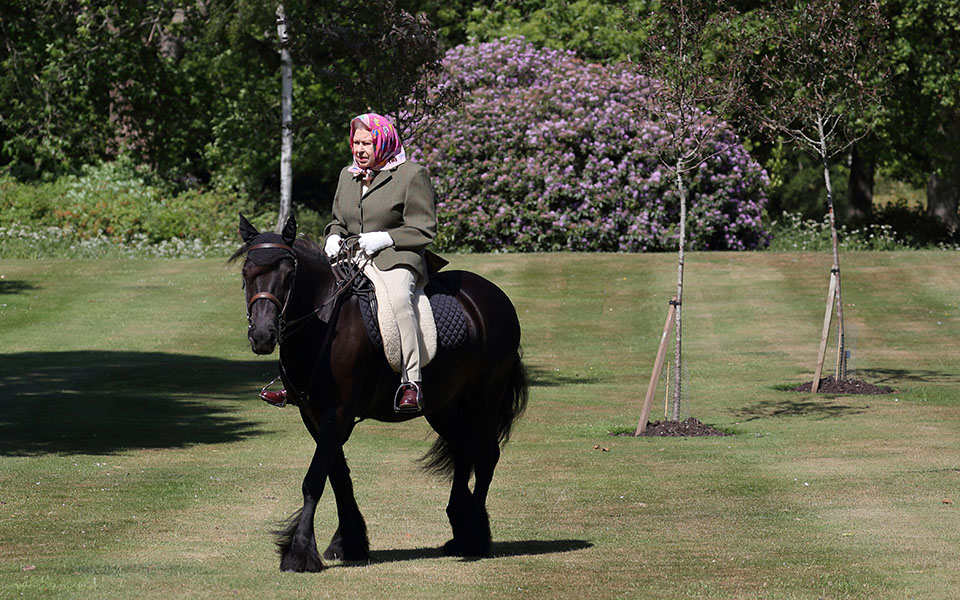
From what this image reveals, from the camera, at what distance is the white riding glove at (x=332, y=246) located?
9180 mm

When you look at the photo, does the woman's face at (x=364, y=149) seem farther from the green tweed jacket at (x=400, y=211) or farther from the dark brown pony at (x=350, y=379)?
the dark brown pony at (x=350, y=379)

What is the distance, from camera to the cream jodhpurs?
29.5 ft

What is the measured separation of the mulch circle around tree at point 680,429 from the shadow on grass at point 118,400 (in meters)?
4.61

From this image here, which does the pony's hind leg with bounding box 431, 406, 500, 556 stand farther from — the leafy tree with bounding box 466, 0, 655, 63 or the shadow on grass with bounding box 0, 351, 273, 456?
the leafy tree with bounding box 466, 0, 655, 63

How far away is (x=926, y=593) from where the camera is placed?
26.3 feet

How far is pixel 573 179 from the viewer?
35000mm

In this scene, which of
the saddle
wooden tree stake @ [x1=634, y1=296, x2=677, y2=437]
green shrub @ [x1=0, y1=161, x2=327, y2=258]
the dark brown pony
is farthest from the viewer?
green shrub @ [x1=0, y1=161, x2=327, y2=258]

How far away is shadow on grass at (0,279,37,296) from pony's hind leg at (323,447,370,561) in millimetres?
22317

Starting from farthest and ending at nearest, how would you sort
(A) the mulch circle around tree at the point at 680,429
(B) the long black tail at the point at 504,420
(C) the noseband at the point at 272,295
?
(A) the mulch circle around tree at the point at 680,429 < (B) the long black tail at the point at 504,420 < (C) the noseband at the point at 272,295

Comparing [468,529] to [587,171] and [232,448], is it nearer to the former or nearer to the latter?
[232,448]

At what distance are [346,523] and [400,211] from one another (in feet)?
6.72

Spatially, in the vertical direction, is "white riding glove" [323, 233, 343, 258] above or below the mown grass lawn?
above

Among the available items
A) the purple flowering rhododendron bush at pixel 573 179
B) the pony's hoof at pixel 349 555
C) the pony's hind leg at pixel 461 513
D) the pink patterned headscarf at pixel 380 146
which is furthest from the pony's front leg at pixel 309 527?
the purple flowering rhododendron bush at pixel 573 179

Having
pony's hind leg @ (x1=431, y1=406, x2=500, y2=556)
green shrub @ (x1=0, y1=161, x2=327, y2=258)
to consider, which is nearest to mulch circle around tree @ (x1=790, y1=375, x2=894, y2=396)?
pony's hind leg @ (x1=431, y1=406, x2=500, y2=556)
